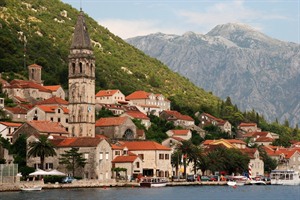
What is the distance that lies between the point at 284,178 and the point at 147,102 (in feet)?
147

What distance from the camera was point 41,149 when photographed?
101m

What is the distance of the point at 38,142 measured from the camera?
101125 millimetres

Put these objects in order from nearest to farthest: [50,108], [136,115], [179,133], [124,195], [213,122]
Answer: [124,195], [50,108], [179,133], [136,115], [213,122]

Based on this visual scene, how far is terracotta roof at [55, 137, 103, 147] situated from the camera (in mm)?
105250

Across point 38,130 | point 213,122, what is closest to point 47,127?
point 38,130

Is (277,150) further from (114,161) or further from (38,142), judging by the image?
(38,142)

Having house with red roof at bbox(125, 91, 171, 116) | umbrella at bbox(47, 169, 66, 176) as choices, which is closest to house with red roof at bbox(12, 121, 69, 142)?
umbrella at bbox(47, 169, 66, 176)

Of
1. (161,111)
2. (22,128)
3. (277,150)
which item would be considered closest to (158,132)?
(161,111)

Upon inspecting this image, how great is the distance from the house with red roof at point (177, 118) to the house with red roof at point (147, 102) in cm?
344

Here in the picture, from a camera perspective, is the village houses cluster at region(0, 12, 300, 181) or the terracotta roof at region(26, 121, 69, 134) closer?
the village houses cluster at region(0, 12, 300, 181)

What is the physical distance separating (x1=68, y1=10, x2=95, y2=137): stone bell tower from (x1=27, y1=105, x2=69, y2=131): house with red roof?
9648 millimetres

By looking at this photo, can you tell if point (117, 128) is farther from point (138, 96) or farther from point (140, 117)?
point (138, 96)

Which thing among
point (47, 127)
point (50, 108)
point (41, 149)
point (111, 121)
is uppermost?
point (50, 108)

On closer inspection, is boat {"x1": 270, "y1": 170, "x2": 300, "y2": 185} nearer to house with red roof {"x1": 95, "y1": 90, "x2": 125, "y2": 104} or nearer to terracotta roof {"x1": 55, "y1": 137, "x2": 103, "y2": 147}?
house with red roof {"x1": 95, "y1": 90, "x2": 125, "y2": 104}
